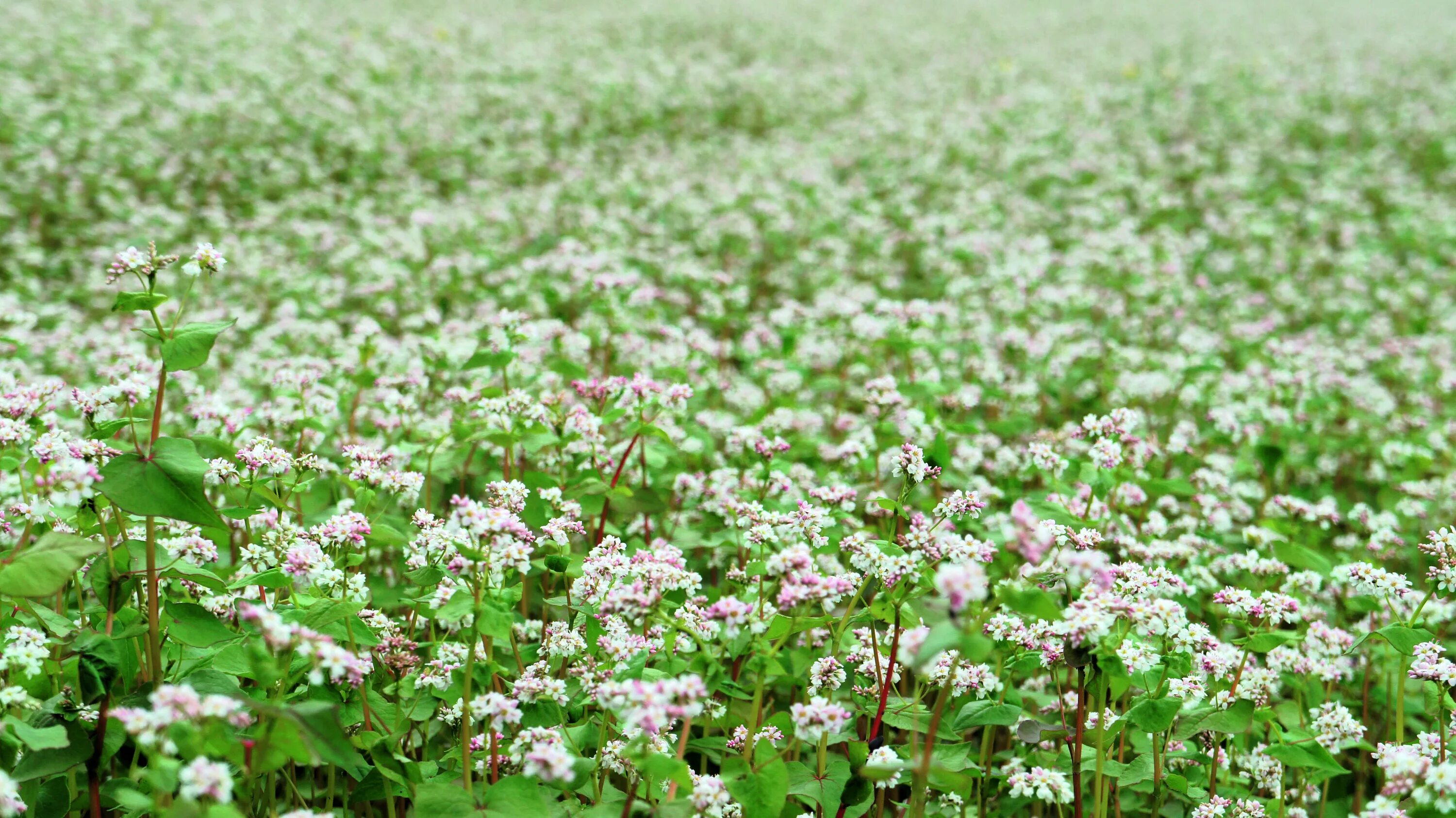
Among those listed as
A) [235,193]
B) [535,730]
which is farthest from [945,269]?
[235,193]

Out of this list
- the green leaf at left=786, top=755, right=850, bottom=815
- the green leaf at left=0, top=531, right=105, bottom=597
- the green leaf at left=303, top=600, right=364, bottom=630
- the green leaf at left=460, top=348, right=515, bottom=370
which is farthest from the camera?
the green leaf at left=460, top=348, right=515, bottom=370

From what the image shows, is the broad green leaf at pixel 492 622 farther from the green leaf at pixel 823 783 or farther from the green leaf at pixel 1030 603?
the green leaf at pixel 1030 603

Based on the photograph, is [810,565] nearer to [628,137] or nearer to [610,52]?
[628,137]

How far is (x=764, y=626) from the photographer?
8.77 feet

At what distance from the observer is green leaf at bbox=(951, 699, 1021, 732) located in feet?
9.86

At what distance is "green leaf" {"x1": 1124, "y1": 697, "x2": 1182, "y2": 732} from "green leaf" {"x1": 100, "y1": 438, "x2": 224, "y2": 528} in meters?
2.67

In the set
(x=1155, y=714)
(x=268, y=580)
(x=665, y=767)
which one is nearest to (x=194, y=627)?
(x=268, y=580)

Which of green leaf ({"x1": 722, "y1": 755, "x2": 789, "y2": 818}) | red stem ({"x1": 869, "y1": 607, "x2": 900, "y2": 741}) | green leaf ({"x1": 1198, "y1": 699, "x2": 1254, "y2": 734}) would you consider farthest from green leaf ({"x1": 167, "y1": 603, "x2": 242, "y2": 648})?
green leaf ({"x1": 1198, "y1": 699, "x2": 1254, "y2": 734})

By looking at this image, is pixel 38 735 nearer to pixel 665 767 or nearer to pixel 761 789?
pixel 665 767

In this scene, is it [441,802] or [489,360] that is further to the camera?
[489,360]

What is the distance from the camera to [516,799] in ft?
8.73

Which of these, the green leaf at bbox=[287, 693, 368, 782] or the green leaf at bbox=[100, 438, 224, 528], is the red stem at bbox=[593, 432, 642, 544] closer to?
the green leaf at bbox=[100, 438, 224, 528]

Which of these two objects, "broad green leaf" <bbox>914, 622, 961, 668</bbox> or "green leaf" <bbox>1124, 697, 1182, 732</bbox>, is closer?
"broad green leaf" <bbox>914, 622, 961, 668</bbox>

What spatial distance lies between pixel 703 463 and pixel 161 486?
287 cm
